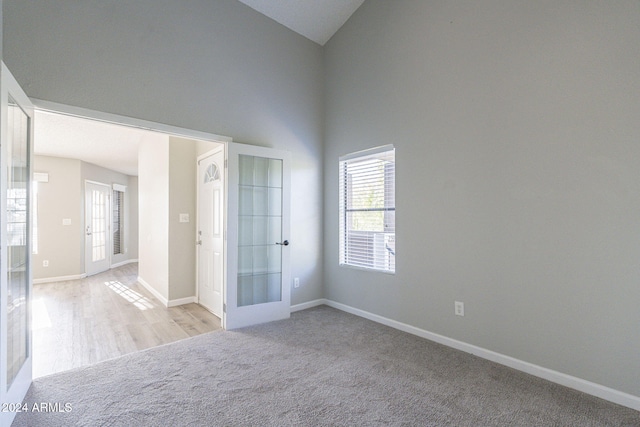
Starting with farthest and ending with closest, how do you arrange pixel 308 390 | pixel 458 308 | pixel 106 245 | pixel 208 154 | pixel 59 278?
pixel 106 245
pixel 59 278
pixel 208 154
pixel 458 308
pixel 308 390

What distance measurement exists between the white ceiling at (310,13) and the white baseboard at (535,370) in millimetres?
3967

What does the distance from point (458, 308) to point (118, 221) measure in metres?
9.11

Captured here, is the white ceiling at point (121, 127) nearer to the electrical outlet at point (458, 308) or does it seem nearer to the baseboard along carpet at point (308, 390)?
the baseboard along carpet at point (308, 390)

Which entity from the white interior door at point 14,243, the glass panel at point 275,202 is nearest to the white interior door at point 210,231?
the glass panel at point 275,202

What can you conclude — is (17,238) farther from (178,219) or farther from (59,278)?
(59,278)

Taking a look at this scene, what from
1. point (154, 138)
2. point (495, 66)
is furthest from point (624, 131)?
point (154, 138)

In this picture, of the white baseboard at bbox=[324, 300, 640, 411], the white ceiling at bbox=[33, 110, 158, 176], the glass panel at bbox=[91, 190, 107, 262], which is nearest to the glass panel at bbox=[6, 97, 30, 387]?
the white ceiling at bbox=[33, 110, 158, 176]

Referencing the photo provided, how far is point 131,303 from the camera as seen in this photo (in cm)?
461

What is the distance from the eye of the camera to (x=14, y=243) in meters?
2.08

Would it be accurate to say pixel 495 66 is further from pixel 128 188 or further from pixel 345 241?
pixel 128 188

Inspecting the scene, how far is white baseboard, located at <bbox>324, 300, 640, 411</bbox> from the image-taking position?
2.11 m

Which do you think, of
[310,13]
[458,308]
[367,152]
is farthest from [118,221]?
[458,308]

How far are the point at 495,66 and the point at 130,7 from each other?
134 inches

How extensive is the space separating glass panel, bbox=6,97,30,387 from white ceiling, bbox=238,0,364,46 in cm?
278
